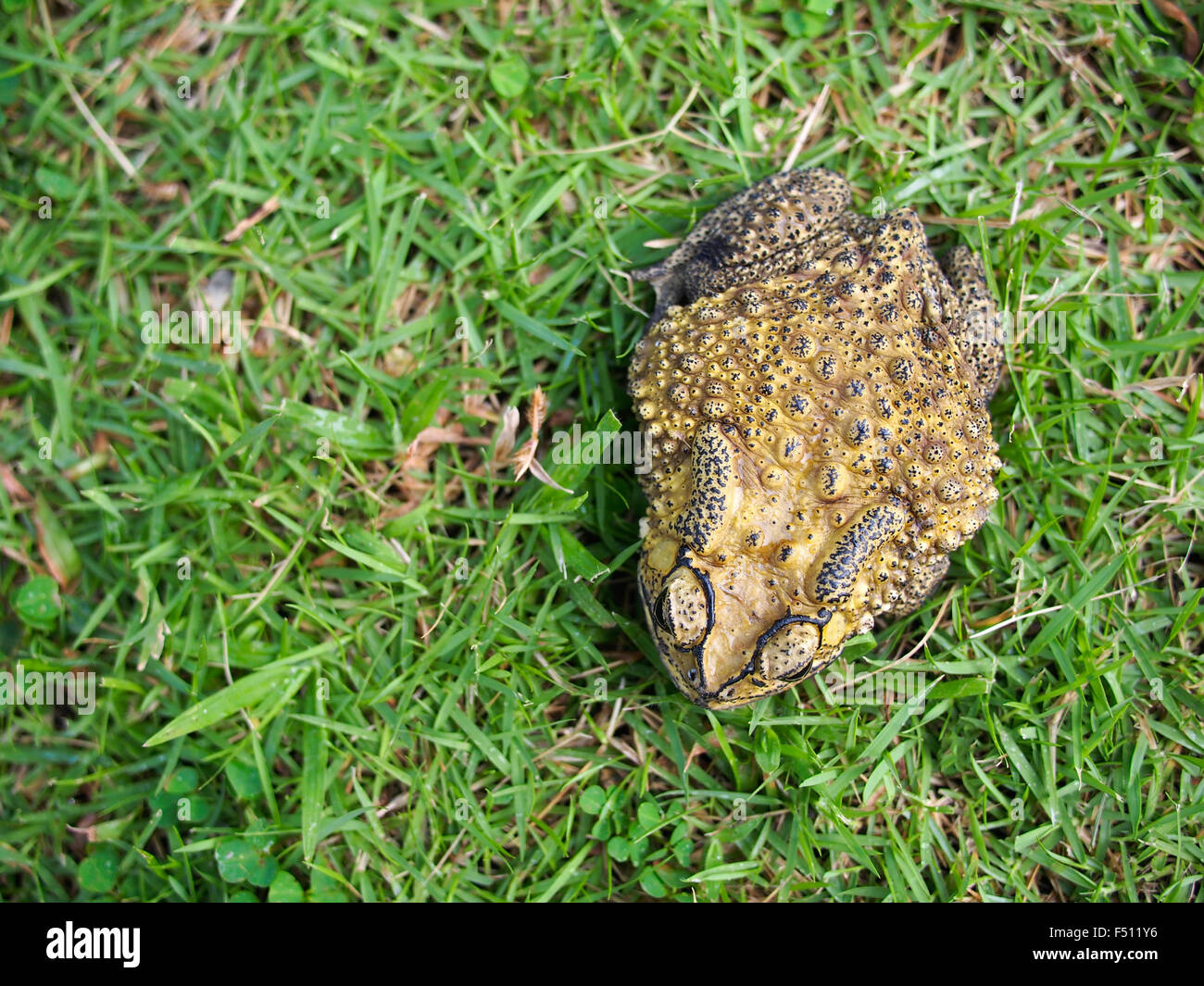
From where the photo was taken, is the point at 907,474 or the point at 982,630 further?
the point at 982,630

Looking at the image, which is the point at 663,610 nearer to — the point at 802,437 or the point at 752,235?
the point at 802,437

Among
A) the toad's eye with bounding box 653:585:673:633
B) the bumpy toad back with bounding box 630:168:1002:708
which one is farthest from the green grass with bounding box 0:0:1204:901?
the toad's eye with bounding box 653:585:673:633

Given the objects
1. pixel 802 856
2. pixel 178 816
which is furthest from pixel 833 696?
pixel 178 816

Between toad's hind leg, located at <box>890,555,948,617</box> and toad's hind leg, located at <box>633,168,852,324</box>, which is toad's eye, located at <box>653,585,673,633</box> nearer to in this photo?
toad's hind leg, located at <box>890,555,948,617</box>

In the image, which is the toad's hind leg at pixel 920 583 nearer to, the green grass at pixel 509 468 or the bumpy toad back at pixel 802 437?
the bumpy toad back at pixel 802 437

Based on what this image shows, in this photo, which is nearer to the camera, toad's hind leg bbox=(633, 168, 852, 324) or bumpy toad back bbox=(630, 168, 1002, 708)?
bumpy toad back bbox=(630, 168, 1002, 708)

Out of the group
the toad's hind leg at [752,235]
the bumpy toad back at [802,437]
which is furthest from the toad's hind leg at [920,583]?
the toad's hind leg at [752,235]
